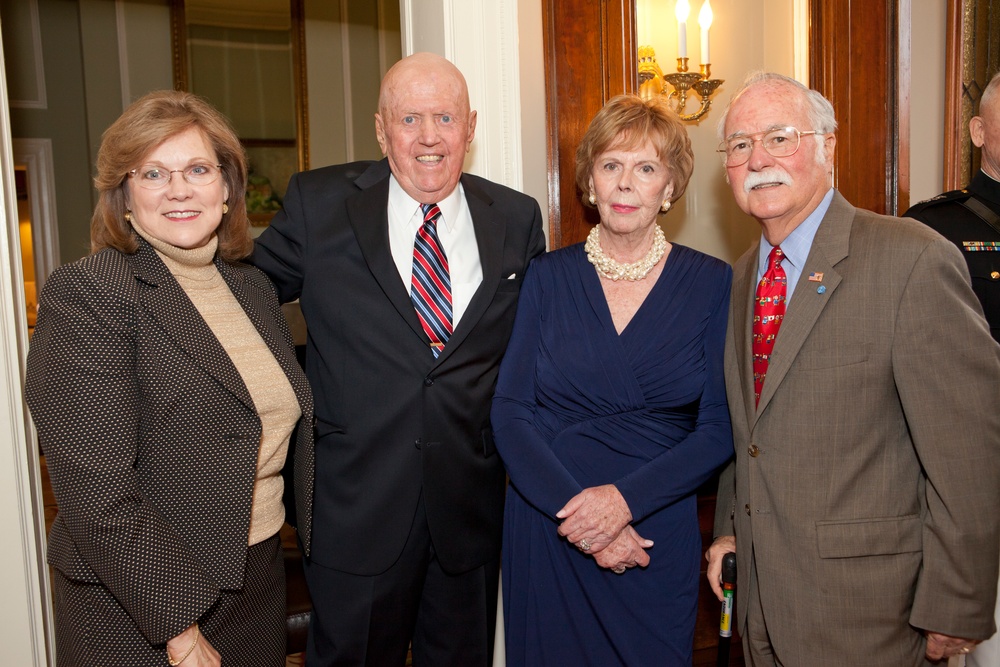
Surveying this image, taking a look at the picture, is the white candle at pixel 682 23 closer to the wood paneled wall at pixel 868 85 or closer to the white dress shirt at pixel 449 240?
the wood paneled wall at pixel 868 85

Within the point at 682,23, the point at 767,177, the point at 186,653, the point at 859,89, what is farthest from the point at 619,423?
the point at 859,89

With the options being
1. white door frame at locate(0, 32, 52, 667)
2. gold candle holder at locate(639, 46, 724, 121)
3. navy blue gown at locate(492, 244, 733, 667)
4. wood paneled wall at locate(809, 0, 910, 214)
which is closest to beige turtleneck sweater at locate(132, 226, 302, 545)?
navy blue gown at locate(492, 244, 733, 667)

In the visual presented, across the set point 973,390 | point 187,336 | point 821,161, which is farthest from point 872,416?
point 187,336

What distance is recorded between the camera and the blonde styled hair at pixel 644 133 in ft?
7.13

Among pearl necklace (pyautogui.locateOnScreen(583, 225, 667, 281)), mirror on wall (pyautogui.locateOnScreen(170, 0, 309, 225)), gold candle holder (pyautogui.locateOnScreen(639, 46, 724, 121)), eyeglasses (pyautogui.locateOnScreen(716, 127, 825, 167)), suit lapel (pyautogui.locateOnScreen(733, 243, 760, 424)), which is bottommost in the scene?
suit lapel (pyautogui.locateOnScreen(733, 243, 760, 424))

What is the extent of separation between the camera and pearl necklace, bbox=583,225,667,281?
2.23 metres

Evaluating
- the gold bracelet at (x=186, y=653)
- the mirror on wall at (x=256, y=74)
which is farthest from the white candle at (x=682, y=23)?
the mirror on wall at (x=256, y=74)

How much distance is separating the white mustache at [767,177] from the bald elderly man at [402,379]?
2.35 ft

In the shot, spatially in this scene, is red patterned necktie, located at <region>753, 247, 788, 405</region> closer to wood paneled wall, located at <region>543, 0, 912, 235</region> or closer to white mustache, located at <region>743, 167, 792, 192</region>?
white mustache, located at <region>743, 167, 792, 192</region>

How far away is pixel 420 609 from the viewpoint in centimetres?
223

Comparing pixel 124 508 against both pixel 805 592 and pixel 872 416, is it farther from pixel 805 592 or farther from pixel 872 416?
pixel 872 416

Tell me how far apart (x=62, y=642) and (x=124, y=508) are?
43cm

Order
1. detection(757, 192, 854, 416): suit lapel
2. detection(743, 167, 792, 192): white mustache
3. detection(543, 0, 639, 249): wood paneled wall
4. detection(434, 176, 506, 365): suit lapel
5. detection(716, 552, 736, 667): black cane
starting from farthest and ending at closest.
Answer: detection(543, 0, 639, 249): wood paneled wall
detection(434, 176, 506, 365): suit lapel
detection(716, 552, 736, 667): black cane
detection(743, 167, 792, 192): white mustache
detection(757, 192, 854, 416): suit lapel

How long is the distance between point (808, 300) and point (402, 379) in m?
1.04
